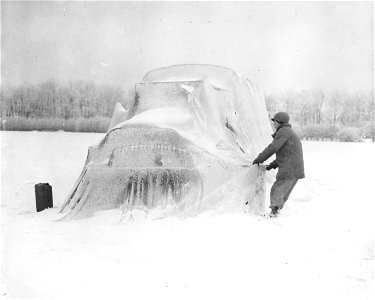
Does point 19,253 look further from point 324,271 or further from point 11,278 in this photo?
point 324,271

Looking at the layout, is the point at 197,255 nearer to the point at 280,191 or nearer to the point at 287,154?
the point at 280,191

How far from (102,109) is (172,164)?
47.0 ft

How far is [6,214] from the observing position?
647 centimetres

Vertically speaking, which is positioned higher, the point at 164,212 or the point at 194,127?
the point at 194,127

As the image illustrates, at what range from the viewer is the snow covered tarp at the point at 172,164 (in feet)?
17.1

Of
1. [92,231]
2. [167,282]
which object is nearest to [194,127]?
[92,231]

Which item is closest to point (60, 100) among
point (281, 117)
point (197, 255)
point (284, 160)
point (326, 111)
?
point (326, 111)

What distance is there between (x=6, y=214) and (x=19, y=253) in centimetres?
249

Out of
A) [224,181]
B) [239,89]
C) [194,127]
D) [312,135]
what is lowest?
[312,135]

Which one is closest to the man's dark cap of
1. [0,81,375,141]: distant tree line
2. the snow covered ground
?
the snow covered ground

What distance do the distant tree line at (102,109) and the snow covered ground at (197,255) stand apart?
36.6ft

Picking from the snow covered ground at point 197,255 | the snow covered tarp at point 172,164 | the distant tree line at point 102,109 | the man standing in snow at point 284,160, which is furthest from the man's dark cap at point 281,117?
the distant tree line at point 102,109

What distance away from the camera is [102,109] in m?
18.9

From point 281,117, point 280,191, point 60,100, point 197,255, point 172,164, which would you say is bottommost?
point 197,255
